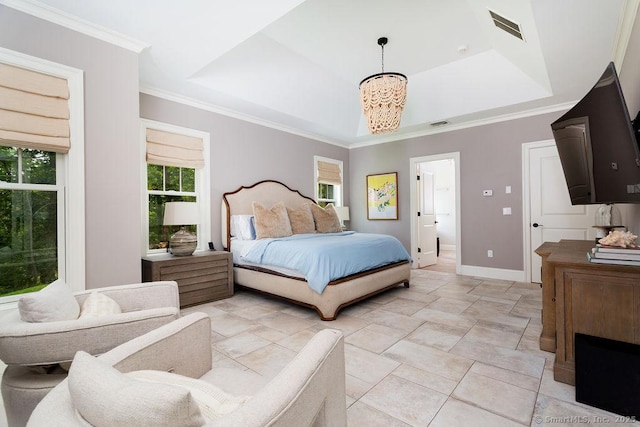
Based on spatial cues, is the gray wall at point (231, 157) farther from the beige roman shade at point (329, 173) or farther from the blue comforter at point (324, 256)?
the blue comforter at point (324, 256)

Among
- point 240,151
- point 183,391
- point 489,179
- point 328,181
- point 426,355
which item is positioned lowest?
point 426,355

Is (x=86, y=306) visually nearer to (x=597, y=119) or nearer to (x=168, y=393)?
(x=168, y=393)

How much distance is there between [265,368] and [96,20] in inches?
120

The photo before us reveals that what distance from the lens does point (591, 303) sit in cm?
178

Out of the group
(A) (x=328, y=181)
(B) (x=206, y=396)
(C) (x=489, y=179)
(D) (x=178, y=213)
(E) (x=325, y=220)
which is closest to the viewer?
(B) (x=206, y=396)

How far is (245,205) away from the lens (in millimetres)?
4512

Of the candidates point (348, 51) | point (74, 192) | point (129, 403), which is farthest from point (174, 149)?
point (129, 403)

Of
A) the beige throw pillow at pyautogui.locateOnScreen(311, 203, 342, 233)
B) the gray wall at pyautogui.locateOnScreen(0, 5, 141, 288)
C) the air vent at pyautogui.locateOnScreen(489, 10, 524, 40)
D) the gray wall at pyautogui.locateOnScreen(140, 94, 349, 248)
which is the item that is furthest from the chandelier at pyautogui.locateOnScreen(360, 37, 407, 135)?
the gray wall at pyautogui.locateOnScreen(0, 5, 141, 288)

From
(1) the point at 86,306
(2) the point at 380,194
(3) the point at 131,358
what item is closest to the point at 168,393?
(3) the point at 131,358

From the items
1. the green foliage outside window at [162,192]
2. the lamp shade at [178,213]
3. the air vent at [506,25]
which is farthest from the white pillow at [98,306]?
the air vent at [506,25]

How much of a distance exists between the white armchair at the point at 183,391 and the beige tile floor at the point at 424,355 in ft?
0.91

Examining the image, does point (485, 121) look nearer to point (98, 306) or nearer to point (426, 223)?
point (426, 223)

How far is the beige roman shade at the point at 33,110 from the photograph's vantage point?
2.14 metres

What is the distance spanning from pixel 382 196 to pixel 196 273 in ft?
12.8
